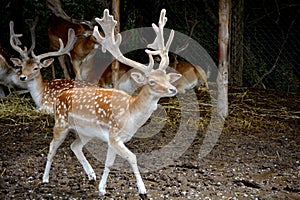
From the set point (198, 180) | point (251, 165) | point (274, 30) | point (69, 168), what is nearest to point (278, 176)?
point (251, 165)

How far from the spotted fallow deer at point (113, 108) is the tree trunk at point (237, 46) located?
374cm

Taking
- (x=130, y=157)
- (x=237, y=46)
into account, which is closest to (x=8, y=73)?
(x=237, y=46)

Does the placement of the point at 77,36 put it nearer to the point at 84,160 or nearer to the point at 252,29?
the point at 252,29

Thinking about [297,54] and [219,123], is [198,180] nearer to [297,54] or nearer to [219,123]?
[219,123]

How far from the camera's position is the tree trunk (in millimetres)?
7598

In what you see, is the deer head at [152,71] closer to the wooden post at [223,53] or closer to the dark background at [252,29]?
the wooden post at [223,53]

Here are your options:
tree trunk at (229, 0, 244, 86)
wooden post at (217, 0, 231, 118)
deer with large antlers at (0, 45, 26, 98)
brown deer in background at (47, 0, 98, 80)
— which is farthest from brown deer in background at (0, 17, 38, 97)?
tree trunk at (229, 0, 244, 86)

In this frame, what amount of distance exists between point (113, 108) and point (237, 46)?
4.20 meters

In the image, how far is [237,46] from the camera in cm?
769

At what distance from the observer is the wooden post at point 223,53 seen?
19.1ft

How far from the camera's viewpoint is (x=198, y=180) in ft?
13.7

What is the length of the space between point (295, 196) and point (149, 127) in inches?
78.7

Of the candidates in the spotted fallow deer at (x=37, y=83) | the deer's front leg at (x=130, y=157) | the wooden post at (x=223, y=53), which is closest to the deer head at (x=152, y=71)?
the deer's front leg at (x=130, y=157)

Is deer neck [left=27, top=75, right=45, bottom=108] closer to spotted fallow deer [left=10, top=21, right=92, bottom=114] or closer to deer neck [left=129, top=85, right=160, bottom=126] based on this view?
spotted fallow deer [left=10, top=21, right=92, bottom=114]
